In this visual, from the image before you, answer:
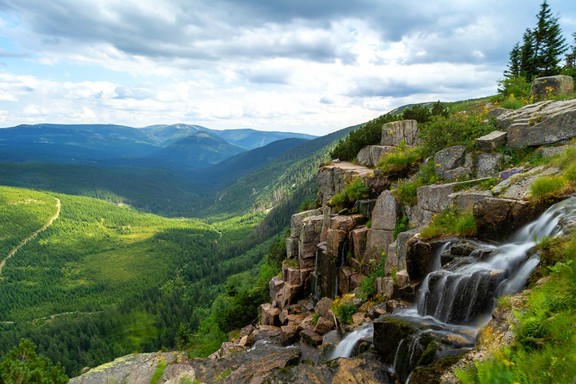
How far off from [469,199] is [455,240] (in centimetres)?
277

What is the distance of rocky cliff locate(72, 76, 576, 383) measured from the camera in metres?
11.3

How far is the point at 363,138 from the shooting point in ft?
126

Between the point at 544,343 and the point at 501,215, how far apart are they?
7.35 meters

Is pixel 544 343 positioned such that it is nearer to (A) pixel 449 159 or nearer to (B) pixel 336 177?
(A) pixel 449 159

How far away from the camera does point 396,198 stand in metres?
21.4

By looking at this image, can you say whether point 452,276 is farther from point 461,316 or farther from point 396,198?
point 396,198

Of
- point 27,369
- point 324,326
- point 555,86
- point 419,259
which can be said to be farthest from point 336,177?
point 27,369

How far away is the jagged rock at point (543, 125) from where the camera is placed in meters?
16.4

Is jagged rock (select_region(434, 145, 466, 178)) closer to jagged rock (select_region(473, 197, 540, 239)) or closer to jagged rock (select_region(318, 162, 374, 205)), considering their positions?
jagged rock (select_region(318, 162, 374, 205))

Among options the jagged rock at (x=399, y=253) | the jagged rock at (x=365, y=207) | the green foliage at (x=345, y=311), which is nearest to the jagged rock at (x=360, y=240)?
the jagged rock at (x=365, y=207)

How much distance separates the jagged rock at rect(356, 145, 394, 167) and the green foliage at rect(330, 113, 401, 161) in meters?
1.38

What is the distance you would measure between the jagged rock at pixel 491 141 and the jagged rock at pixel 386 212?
18.3 feet

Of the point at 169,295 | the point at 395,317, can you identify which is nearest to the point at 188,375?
the point at 395,317

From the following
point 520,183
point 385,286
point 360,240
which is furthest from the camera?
point 360,240
